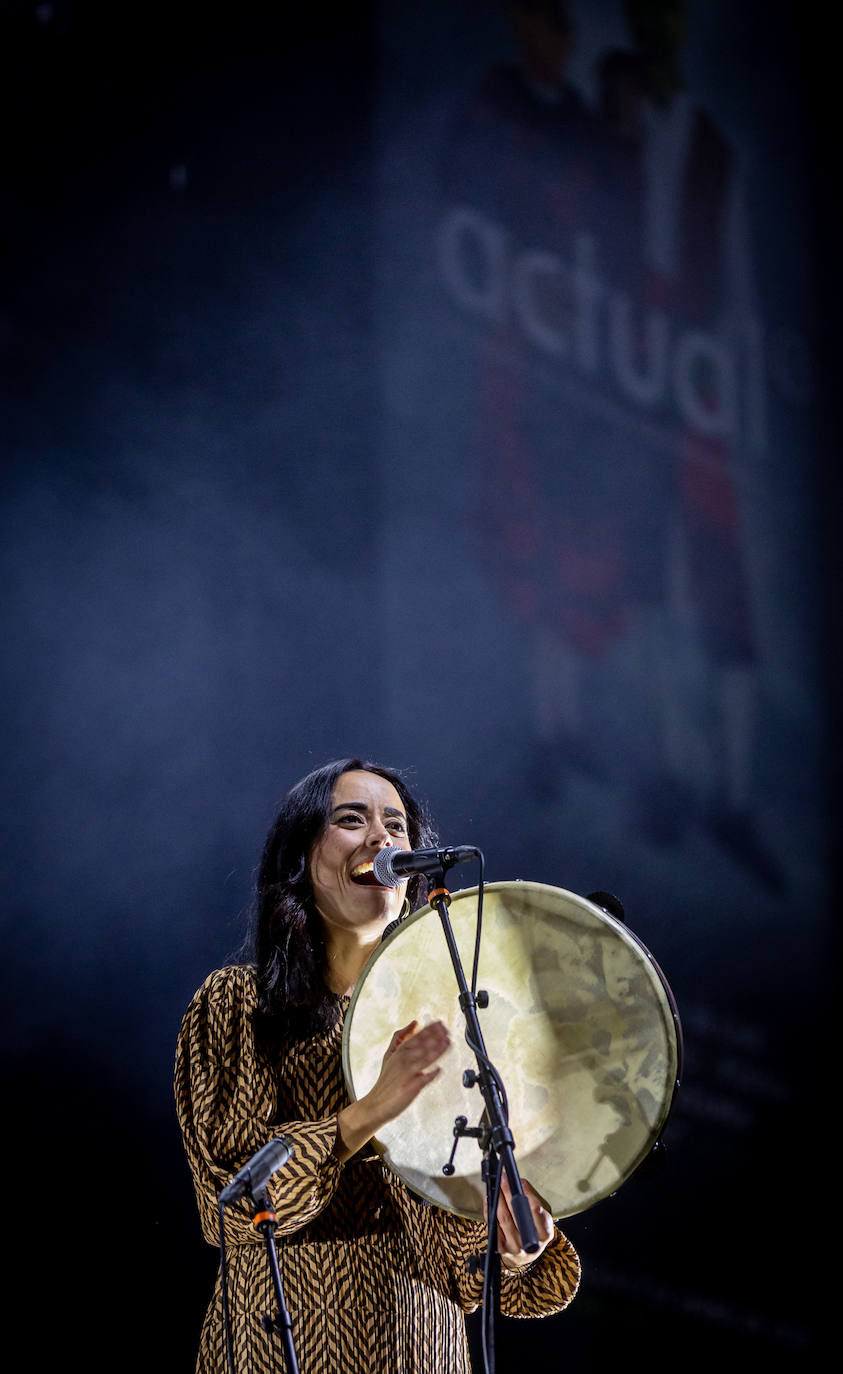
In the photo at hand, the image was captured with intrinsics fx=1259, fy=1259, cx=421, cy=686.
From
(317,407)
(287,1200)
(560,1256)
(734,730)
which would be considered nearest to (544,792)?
(734,730)

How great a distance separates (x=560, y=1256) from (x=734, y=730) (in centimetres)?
234

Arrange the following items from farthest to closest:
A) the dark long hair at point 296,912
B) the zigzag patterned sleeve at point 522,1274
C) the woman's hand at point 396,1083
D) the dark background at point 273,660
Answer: the dark background at point 273,660 → the dark long hair at point 296,912 → the zigzag patterned sleeve at point 522,1274 → the woman's hand at point 396,1083

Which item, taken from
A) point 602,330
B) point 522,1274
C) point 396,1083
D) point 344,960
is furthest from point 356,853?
point 602,330

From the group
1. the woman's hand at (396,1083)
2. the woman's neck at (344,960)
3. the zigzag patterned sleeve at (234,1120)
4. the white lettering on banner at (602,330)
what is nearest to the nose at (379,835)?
the woman's neck at (344,960)

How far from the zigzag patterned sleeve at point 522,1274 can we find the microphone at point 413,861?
0.52m

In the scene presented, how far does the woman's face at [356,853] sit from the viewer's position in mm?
2125

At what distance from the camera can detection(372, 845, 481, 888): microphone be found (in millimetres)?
1645

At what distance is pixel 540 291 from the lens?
157 inches

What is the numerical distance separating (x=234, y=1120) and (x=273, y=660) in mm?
1576

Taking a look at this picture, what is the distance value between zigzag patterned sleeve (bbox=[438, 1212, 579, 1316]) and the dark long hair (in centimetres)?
37

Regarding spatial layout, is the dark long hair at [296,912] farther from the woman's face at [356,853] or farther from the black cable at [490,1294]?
the black cable at [490,1294]

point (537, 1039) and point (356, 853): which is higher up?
point (356, 853)

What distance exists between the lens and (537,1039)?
175cm

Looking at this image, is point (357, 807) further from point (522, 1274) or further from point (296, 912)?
point (522, 1274)
